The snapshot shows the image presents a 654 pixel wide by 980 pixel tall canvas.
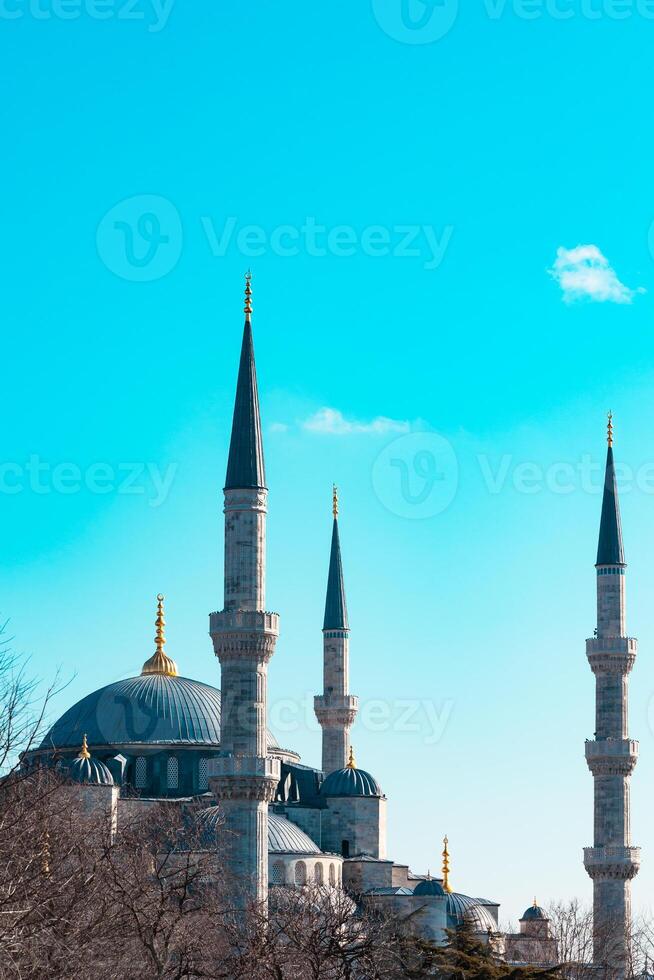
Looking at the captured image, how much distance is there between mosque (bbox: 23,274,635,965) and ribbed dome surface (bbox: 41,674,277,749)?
0.05 m

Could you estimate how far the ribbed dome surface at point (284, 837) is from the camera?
51000 mm

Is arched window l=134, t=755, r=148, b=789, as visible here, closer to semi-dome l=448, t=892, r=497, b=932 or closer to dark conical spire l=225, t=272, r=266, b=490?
semi-dome l=448, t=892, r=497, b=932

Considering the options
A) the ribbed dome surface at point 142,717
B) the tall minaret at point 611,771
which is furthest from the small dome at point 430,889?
the ribbed dome surface at point 142,717

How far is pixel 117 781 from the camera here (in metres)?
55.9

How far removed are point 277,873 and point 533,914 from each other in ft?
37.7

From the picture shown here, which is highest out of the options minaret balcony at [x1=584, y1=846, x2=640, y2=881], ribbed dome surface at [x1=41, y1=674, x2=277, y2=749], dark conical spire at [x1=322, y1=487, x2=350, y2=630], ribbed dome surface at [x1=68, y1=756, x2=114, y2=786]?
dark conical spire at [x1=322, y1=487, x2=350, y2=630]

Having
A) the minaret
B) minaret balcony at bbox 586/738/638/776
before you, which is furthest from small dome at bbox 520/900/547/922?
the minaret

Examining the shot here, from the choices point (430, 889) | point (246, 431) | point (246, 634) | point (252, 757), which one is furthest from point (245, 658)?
point (430, 889)

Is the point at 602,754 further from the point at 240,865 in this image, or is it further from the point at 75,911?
the point at 75,911

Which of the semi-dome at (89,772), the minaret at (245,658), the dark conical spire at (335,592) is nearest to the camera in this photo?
the minaret at (245,658)

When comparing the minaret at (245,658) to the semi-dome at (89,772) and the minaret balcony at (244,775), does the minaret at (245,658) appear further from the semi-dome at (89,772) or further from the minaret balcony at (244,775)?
the semi-dome at (89,772)

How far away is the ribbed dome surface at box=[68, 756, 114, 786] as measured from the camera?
168ft

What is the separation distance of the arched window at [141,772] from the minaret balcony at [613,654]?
518 inches

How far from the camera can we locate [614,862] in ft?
181
